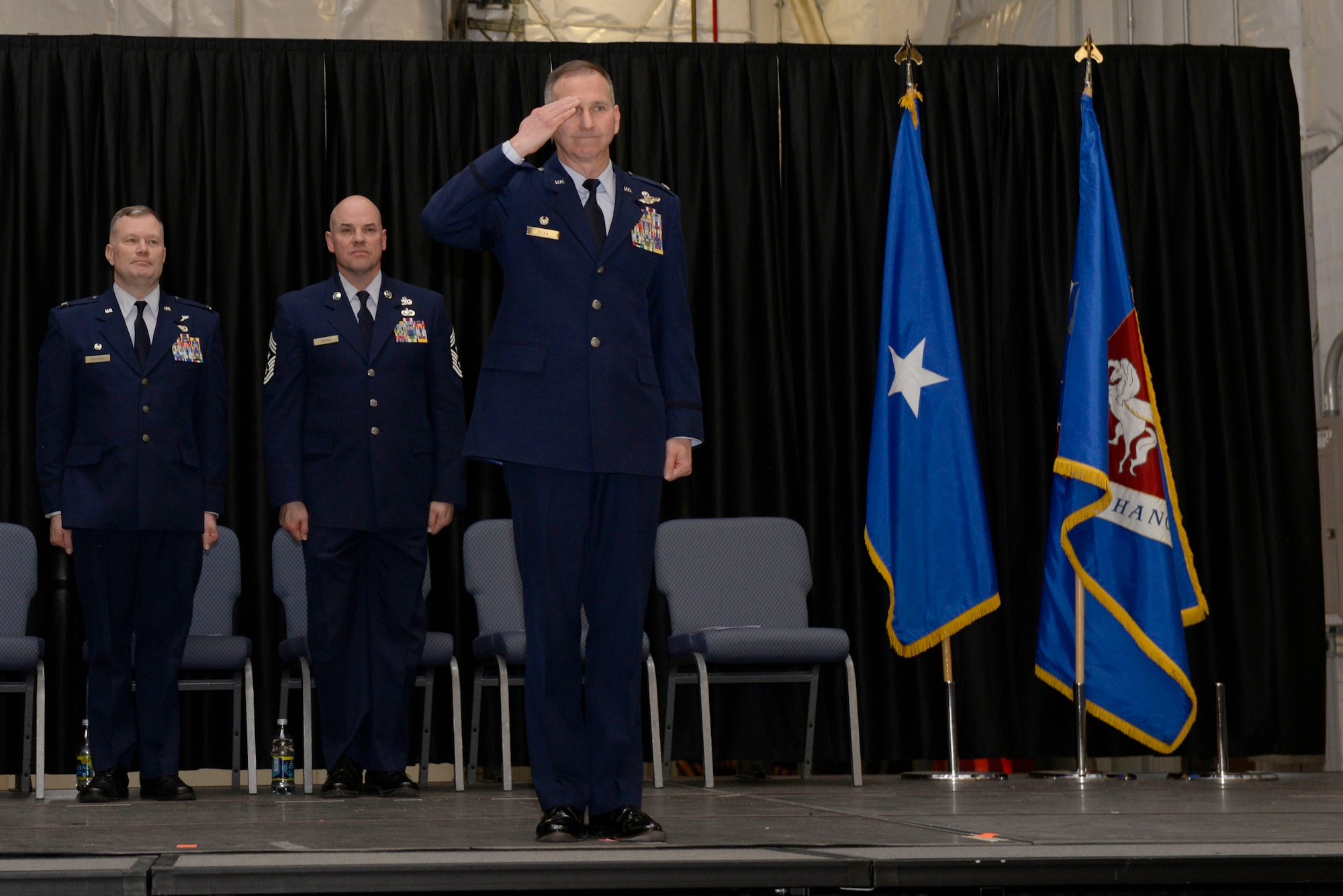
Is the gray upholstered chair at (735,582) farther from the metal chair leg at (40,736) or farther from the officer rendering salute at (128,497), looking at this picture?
the metal chair leg at (40,736)

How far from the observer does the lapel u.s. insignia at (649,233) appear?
312cm

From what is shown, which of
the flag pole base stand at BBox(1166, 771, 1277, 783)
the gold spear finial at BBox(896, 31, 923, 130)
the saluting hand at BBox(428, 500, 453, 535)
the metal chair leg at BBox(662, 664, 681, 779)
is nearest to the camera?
the saluting hand at BBox(428, 500, 453, 535)

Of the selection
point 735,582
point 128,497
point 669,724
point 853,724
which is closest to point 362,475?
point 128,497

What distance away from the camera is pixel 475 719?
5.71 metres

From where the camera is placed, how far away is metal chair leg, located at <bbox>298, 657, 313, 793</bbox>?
5242 millimetres

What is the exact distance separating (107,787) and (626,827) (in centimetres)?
229

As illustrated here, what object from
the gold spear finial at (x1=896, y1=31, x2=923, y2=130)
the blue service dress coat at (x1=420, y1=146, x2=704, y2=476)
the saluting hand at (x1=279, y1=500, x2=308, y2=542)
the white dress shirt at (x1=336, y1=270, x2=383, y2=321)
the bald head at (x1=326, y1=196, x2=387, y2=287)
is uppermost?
the gold spear finial at (x1=896, y1=31, x2=923, y2=130)

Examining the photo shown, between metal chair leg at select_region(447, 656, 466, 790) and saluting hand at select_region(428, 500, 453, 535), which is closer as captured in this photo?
saluting hand at select_region(428, 500, 453, 535)

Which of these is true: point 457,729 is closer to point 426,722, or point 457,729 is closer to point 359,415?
point 426,722

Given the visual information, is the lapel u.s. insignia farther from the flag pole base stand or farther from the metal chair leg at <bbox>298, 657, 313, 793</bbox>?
the flag pole base stand

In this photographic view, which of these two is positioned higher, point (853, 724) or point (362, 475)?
point (362, 475)

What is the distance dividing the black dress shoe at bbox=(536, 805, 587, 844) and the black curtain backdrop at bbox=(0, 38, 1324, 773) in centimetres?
312

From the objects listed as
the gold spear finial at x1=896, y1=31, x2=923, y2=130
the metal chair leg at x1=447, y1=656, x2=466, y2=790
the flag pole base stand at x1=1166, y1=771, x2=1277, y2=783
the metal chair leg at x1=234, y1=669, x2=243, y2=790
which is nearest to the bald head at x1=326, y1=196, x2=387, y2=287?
the metal chair leg at x1=447, y1=656, x2=466, y2=790

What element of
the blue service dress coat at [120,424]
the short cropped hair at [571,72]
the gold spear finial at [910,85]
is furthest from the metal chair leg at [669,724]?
the short cropped hair at [571,72]
